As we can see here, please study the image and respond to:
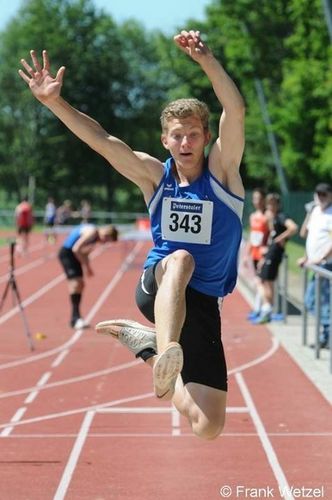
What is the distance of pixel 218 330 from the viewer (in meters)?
6.44

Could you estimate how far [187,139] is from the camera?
6.19 metres

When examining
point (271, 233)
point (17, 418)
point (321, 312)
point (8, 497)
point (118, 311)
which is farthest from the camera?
point (118, 311)

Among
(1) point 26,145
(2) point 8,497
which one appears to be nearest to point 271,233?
(2) point 8,497

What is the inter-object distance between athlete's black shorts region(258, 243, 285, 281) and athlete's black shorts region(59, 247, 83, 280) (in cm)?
273

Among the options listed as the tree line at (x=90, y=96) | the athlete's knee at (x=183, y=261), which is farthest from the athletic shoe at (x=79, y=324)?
the tree line at (x=90, y=96)

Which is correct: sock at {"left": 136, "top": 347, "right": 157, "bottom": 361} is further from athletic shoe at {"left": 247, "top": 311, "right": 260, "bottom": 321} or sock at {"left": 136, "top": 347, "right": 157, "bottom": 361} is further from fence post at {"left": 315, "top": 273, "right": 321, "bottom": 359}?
athletic shoe at {"left": 247, "top": 311, "right": 260, "bottom": 321}

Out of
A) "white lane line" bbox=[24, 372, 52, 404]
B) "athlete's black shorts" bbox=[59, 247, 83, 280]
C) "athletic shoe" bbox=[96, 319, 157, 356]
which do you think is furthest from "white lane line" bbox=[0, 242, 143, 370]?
"athletic shoe" bbox=[96, 319, 157, 356]

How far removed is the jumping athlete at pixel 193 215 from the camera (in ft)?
20.2

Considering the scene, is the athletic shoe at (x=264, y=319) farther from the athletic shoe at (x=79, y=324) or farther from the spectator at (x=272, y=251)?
the athletic shoe at (x=79, y=324)

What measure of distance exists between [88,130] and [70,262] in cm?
1213

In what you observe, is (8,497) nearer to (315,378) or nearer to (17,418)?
(17,418)

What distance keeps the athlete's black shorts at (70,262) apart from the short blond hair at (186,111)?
12192mm

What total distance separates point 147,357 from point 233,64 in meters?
37.9

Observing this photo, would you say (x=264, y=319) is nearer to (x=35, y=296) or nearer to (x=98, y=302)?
(x=98, y=302)
